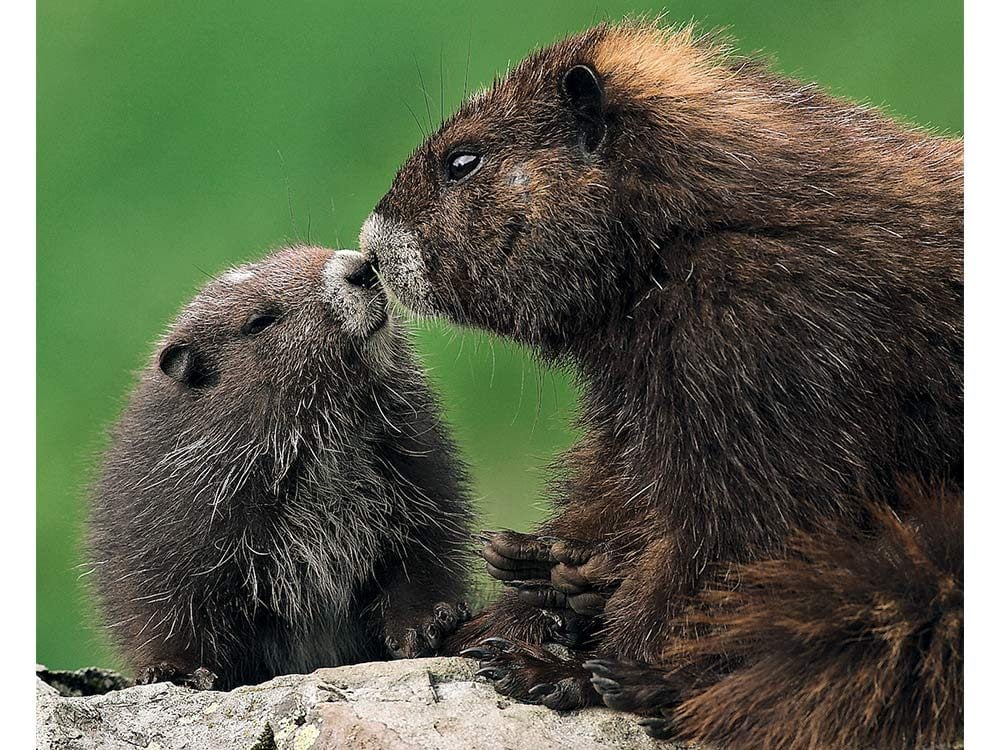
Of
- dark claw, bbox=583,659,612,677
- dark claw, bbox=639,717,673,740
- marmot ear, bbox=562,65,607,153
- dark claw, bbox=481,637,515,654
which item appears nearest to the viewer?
dark claw, bbox=639,717,673,740

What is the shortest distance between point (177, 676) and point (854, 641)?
71.1 inches

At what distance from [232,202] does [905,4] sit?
201 centimetres

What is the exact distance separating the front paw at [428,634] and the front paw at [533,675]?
295mm

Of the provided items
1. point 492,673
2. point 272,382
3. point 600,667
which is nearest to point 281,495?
point 272,382

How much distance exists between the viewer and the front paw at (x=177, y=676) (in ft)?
11.4

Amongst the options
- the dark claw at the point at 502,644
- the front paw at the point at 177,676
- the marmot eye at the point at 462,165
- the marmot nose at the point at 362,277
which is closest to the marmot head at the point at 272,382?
the marmot nose at the point at 362,277

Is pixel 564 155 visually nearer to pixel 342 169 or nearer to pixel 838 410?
pixel 838 410

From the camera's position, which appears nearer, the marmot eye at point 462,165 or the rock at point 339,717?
the rock at point 339,717

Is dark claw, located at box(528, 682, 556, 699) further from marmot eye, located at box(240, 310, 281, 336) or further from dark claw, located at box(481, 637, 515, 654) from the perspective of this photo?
marmot eye, located at box(240, 310, 281, 336)

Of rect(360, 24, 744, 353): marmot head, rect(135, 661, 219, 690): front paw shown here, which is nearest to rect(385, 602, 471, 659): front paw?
rect(135, 661, 219, 690): front paw

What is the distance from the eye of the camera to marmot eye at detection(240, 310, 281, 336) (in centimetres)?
399

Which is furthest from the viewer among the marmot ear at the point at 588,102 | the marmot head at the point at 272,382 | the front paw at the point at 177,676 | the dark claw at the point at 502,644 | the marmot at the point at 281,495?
the marmot head at the point at 272,382

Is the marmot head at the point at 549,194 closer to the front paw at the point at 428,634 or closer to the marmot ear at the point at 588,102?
the marmot ear at the point at 588,102

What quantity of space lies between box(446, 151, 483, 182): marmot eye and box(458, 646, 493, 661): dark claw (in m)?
1.06
